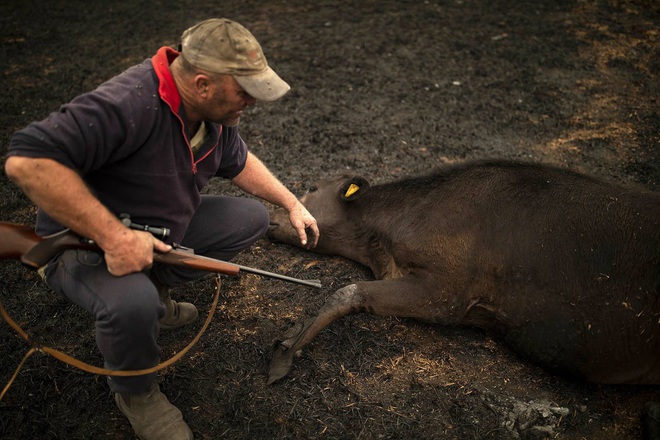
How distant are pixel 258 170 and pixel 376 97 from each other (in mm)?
3651

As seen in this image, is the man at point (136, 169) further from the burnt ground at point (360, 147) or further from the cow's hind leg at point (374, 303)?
the cow's hind leg at point (374, 303)

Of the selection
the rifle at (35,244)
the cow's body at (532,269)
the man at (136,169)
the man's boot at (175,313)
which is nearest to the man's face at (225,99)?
the man at (136,169)

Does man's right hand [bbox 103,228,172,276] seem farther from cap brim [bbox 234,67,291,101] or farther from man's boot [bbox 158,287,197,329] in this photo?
man's boot [bbox 158,287,197,329]

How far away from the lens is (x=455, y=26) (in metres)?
8.70

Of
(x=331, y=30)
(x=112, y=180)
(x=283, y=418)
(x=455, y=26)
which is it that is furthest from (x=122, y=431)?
(x=455, y=26)

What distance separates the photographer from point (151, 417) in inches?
115

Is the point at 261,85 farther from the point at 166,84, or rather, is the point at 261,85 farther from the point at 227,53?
the point at 166,84

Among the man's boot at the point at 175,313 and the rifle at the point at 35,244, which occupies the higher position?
the rifle at the point at 35,244

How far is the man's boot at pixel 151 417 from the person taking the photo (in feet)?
9.52

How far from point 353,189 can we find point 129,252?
212cm

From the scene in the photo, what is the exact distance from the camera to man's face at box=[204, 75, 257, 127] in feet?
8.73

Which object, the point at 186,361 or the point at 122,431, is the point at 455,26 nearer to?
the point at 186,361

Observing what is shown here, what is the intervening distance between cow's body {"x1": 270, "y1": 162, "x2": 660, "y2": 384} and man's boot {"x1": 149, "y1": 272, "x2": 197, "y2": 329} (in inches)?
28.4

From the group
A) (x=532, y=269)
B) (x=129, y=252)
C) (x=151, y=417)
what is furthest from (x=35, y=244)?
(x=532, y=269)
